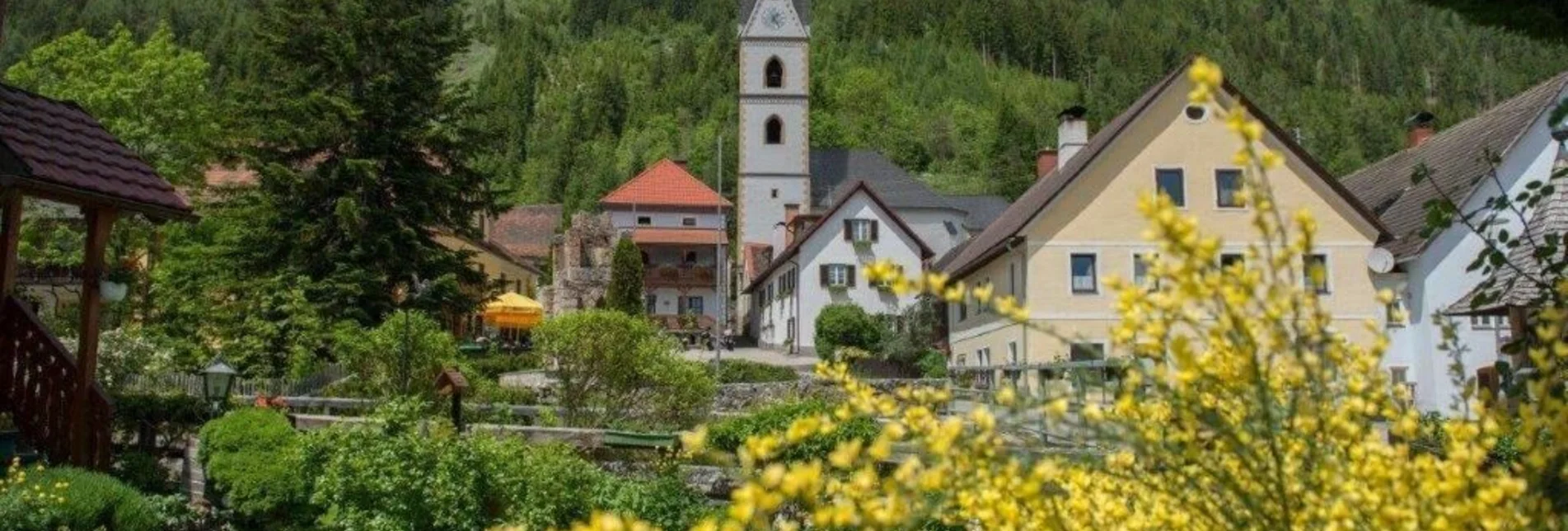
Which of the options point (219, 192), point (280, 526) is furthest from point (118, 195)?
point (219, 192)

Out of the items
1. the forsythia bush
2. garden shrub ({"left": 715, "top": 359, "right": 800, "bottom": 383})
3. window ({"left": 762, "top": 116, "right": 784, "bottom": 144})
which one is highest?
window ({"left": 762, "top": 116, "right": 784, "bottom": 144})

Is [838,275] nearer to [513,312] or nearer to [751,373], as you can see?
[513,312]

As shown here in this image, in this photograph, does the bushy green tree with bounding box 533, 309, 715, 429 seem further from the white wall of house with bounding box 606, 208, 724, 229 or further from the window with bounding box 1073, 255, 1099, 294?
the white wall of house with bounding box 606, 208, 724, 229

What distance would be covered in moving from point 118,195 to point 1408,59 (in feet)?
597

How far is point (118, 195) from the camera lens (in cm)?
1340

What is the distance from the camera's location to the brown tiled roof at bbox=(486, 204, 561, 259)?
8631cm

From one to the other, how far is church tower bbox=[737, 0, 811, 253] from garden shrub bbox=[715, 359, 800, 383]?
2400 centimetres

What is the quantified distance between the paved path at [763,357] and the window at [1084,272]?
1135cm

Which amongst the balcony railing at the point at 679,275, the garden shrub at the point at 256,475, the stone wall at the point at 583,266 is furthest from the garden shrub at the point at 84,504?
the balcony railing at the point at 679,275

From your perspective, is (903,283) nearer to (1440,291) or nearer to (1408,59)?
(1440,291)

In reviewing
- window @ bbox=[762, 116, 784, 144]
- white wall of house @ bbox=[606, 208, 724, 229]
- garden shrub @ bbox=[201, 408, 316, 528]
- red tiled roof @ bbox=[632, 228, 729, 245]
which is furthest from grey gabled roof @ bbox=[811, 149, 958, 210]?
garden shrub @ bbox=[201, 408, 316, 528]

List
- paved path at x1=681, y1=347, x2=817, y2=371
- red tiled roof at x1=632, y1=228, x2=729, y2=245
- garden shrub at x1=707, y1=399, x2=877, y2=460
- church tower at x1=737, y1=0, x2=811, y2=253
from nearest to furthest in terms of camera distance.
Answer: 1. garden shrub at x1=707, y1=399, x2=877, y2=460
2. paved path at x1=681, y1=347, x2=817, y2=371
3. church tower at x1=737, y1=0, x2=811, y2=253
4. red tiled roof at x1=632, y1=228, x2=729, y2=245

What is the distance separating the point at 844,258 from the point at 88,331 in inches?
1424

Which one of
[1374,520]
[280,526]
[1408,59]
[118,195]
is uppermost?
[1408,59]
